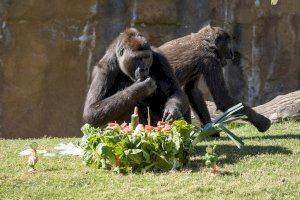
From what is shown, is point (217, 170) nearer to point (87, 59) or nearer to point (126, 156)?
point (126, 156)

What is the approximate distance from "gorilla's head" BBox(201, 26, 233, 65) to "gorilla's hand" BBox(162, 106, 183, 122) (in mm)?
2448

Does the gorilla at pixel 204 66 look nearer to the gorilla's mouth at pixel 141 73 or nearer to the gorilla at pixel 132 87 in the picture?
the gorilla at pixel 132 87

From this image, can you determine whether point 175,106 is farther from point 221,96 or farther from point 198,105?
point 198,105

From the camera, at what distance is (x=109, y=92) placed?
7723 millimetres

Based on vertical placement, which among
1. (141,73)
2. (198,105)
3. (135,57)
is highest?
(135,57)

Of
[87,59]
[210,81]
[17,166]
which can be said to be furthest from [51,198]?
[87,59]

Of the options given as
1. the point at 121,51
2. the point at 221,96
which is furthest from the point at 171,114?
the point at 221,96

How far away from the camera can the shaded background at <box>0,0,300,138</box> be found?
44.0 feet

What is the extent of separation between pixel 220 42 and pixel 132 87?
2.62 m

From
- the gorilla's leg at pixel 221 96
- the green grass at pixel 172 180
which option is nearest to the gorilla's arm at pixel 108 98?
the green grass at pixel 172 180

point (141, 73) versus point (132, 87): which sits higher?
point (141, 73)

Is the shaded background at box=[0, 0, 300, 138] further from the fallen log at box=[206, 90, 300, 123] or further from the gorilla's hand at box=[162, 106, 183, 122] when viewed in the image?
the gorilla's hand at box=[162, 106, 183, 122]

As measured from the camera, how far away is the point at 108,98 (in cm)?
752

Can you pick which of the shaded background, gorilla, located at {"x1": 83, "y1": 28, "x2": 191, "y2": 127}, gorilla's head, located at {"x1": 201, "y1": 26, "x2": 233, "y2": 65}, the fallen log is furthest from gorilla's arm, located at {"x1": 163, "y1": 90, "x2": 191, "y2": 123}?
the shaded background
